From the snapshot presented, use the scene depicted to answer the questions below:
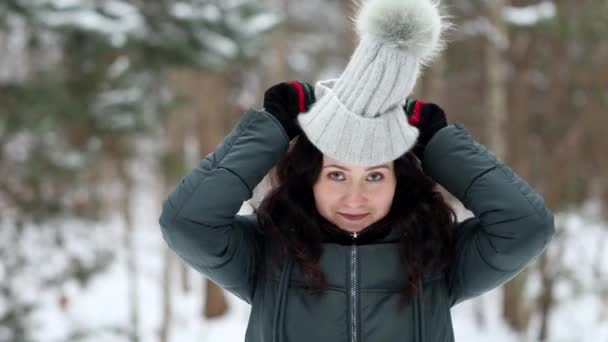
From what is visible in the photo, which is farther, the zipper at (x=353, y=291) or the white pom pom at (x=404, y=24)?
the zipper at (x=353, y=291)

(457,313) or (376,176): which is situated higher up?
(376,176)

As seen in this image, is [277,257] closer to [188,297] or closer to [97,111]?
[97,111]

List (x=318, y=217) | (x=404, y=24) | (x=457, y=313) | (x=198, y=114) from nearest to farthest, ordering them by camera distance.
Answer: (x=404, y=24)
(x=318, y=217)
(x=457, y=313)
(x=198, y=114)

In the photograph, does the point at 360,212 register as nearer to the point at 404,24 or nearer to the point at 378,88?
the point at 378,88

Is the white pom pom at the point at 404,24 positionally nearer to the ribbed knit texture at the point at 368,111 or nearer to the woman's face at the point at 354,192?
the ribbed knit texture at the point at 368,111

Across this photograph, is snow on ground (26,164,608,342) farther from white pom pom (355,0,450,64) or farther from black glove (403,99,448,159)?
white pom pom (355,0,450,64)

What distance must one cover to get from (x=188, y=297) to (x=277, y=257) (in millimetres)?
13051

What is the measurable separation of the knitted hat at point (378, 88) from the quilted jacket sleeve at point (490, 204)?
0.35ft

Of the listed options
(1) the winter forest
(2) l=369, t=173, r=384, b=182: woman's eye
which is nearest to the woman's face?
(2) l=369, t=173, r=384, b=182: woman's eye

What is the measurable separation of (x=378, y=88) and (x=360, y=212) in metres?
0.34

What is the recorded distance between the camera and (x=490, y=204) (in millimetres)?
1502

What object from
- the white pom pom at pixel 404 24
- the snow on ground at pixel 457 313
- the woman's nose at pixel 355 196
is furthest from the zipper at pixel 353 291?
the snow on ground at pixel 457 313

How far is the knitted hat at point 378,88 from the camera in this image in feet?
4.72

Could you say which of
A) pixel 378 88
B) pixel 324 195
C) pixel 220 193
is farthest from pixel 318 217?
pixel 378 88
